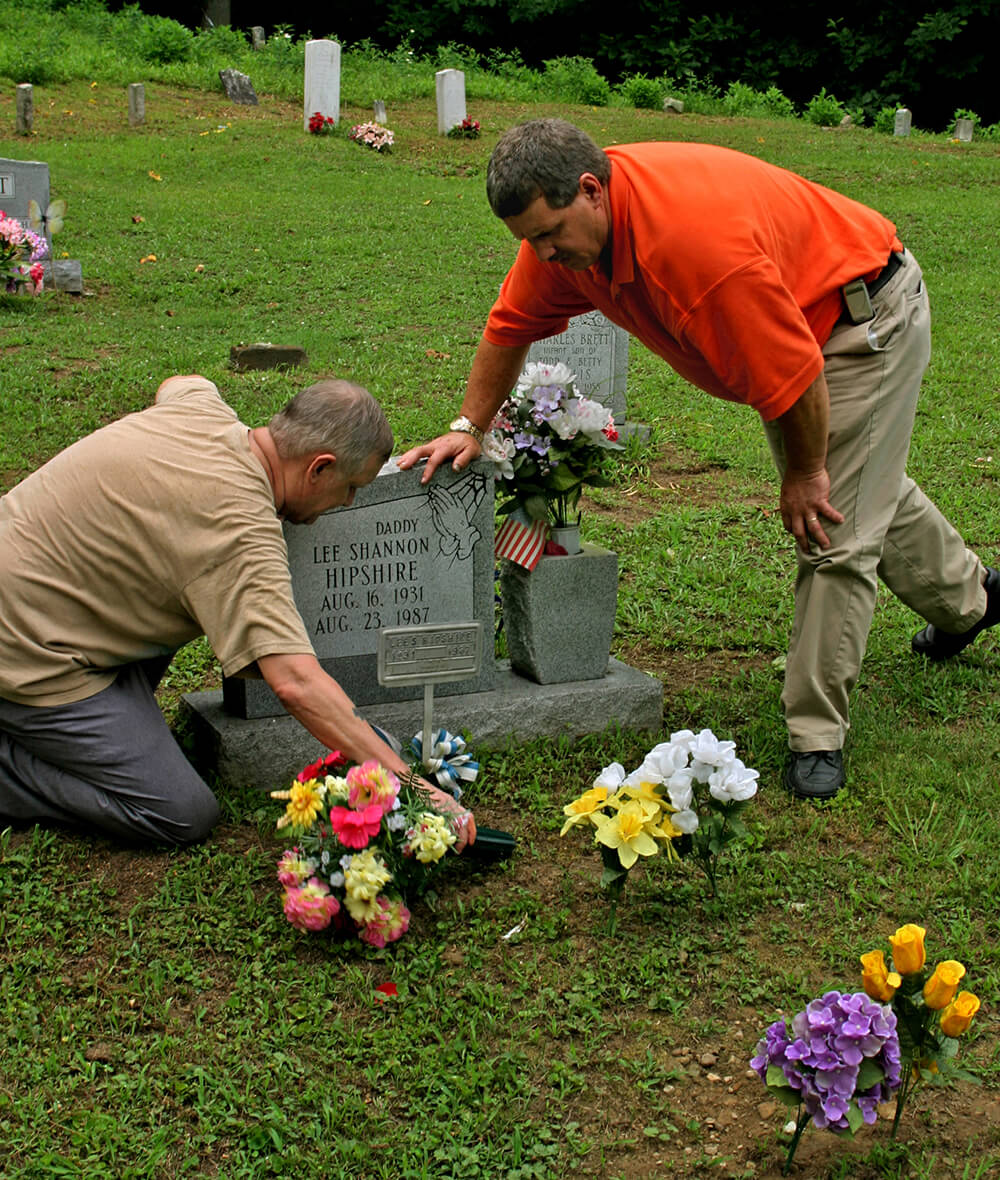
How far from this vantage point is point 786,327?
10.1 ft

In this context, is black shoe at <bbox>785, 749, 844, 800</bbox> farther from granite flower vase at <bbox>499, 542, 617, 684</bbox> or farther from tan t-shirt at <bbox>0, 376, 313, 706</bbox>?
tan t-shirt at <bbox>0, 376, 313, 706</bbox>

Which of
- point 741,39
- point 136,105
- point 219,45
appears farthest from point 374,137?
point 741,39

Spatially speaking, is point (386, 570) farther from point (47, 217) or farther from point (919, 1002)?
point (47, 217)

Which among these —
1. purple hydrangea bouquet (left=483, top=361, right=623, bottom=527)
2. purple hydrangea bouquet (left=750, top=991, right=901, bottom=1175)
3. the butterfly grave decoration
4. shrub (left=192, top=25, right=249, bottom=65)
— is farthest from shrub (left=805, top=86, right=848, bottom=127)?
purple hydrangea bouquet (left=750, top=991, right=901, bottom=1175)

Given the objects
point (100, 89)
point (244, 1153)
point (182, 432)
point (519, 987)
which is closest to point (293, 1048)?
point (244, 1153)

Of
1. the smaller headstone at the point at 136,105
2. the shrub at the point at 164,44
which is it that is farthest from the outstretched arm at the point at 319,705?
the shrub at the point at 164,44

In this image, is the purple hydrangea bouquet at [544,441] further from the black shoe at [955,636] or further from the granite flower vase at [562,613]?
the black shoe at [955,636]

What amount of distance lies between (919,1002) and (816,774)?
55.6 inches

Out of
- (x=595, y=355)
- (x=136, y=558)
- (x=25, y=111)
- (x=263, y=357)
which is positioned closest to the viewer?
(x=136, y=558)

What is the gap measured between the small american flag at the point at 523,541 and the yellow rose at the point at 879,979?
201 cm

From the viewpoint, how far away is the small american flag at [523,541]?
13.2 ft

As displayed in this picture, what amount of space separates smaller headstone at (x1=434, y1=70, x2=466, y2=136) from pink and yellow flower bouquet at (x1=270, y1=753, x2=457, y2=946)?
14.9 m

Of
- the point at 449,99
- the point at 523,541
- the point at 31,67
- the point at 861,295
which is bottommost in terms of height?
the point at 523,541

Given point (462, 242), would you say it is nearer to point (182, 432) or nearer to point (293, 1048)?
point (182, 432)
